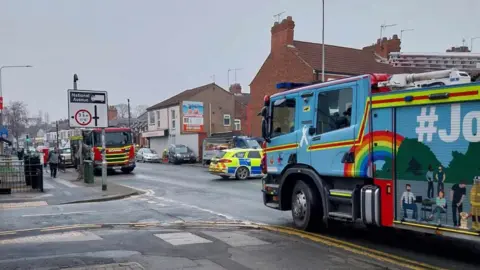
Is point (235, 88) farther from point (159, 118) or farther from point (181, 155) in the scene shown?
point (181, 155)

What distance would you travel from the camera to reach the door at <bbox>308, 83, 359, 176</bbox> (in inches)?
308

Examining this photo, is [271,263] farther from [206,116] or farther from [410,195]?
[206,116]

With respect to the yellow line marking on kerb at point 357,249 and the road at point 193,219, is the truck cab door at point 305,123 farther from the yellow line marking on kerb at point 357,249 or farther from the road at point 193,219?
the road at point 193,219

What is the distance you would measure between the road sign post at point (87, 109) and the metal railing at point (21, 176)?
2181mm

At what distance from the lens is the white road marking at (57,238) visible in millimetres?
8164

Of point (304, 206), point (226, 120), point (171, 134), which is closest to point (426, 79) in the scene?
point (304, 206)

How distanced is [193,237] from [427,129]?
445 centimetres

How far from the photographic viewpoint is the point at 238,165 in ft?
75.0

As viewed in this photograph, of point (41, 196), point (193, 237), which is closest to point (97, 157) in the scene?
point (41, 196)

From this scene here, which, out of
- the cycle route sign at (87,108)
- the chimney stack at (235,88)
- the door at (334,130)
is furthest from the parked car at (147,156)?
the door at (334,130)

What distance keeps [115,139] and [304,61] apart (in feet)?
50.6

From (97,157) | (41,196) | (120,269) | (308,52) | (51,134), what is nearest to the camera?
(120,269)

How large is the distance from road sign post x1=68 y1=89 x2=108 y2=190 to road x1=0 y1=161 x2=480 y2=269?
3489mm

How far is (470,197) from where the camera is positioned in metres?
6.04
